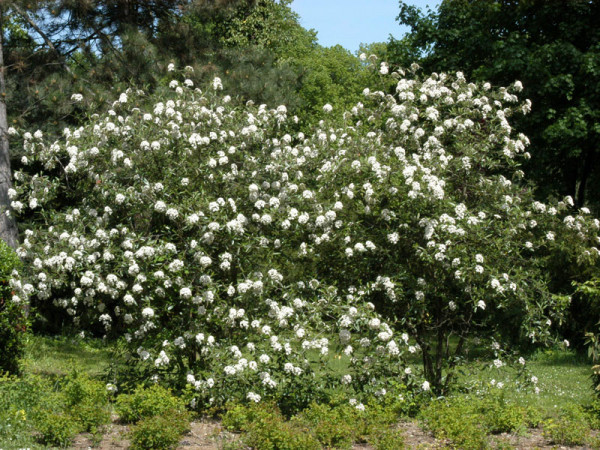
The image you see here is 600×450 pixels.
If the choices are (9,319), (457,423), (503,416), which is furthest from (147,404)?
(503,416)

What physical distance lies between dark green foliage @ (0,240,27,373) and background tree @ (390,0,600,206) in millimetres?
9743

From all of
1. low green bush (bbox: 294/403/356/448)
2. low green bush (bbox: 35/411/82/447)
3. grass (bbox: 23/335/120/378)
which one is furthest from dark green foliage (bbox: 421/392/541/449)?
grass (bbox: 23/335/120/378)

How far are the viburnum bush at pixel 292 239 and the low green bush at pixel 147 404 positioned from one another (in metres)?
0.42

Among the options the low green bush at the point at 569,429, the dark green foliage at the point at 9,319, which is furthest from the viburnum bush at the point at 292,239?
the low green bush at the point at 569,429

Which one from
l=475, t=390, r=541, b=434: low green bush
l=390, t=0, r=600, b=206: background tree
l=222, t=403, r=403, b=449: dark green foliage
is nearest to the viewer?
l=222, t=403, r=403, b=449: dark green foliage

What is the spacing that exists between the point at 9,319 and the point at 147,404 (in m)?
2.30

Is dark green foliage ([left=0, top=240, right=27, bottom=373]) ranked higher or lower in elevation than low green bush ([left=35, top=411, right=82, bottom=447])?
higher

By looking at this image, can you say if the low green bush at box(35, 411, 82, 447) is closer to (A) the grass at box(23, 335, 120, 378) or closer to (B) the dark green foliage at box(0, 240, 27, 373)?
(B) the dark green foliage at box(0, 240, 27, 373)

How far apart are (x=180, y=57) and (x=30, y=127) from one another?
10.5ft

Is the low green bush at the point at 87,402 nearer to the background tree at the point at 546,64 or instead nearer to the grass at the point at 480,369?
the grass at the point at 480,369

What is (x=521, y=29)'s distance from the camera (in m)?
14.6

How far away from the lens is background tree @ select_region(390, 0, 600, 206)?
41.8 feet

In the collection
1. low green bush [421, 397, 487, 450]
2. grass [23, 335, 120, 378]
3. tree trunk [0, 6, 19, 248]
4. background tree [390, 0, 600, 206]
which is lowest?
low green bush [421, 397, 487, 450]

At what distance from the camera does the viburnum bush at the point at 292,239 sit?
5.87 metres
